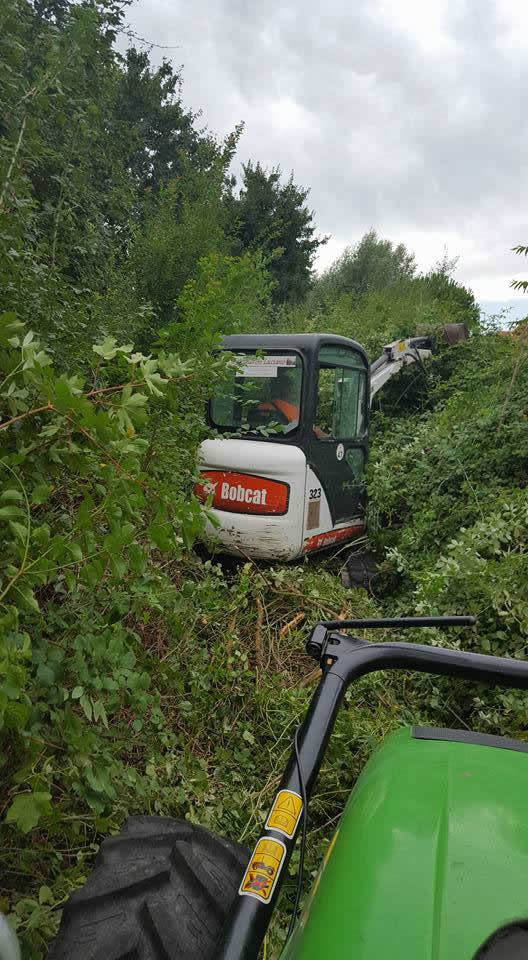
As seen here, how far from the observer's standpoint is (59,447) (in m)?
1.40

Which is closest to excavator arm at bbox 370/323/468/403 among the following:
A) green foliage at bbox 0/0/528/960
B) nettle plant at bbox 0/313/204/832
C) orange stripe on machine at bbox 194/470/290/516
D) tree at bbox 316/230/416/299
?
green foliage at bbox 0/0/528/960

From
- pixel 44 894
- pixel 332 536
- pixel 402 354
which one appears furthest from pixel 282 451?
pixel 402 354

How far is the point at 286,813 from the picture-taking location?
1.12m

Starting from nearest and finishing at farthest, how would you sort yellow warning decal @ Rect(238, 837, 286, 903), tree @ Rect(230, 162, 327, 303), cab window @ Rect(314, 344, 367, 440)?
yellow warning decal @ Rect(238, 837, 286, 903)
cab window @ Rect(314, 344, 367, 440)
tree @ Rect(230, 162, 327, 303)

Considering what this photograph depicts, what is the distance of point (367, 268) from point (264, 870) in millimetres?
27555

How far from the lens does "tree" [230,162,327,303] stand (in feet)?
79.6

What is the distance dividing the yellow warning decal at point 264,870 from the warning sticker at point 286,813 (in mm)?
26


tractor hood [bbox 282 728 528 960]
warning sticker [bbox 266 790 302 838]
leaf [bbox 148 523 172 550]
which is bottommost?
warning sticker [bbox 266 790 302 838]

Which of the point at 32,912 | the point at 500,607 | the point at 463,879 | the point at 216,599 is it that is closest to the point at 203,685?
the point at 216,599

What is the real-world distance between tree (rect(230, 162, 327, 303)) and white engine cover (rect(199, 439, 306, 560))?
2041cm

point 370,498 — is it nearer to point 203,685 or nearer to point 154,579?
point 203,685

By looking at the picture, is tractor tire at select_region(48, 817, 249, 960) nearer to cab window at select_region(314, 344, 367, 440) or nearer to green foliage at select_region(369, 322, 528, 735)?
green foliage at select_region(369, 322, 528, 735)

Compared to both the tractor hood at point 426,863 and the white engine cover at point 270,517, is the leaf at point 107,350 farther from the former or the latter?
the white engine cover at point 270,517

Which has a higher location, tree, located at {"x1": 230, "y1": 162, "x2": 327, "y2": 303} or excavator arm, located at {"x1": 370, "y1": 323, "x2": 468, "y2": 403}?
tree, located at {"x1": 230, "y1": 162, "x2": 327, "y2": 303}
